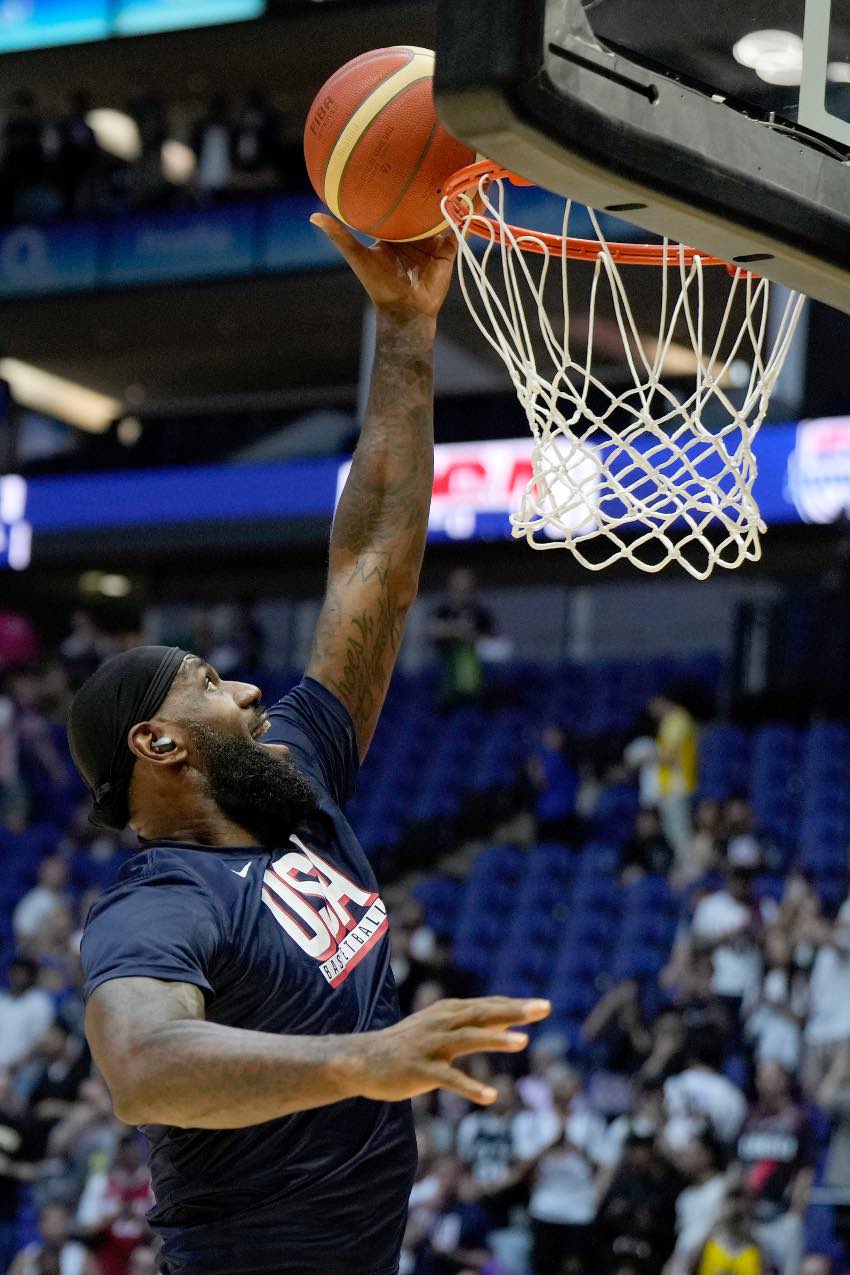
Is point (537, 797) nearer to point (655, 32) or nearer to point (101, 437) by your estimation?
point (101, 437)

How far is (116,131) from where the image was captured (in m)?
17.0

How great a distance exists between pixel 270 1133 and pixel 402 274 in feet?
5.41

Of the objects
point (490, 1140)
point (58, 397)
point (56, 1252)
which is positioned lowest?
point (56, 1252)

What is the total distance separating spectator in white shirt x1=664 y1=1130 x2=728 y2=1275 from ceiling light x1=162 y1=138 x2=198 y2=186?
10.2 metres

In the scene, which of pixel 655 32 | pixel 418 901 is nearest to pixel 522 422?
pixel 418 901

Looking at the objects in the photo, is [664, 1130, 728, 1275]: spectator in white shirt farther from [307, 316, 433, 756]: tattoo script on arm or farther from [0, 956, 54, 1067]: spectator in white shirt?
[307, 316, 433, 756]: tattoo script on arm

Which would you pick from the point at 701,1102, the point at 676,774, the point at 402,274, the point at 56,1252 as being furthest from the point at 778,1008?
the point at 402,274

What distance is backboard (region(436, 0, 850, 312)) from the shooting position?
2289 mm

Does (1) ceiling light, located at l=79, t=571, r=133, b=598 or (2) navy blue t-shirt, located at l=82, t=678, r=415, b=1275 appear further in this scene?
(1) ceiling light, located at l=79, t=571, r=133, b=598

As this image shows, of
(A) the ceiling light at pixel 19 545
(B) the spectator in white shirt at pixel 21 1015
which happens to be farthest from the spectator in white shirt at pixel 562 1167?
(A) the ceiling light at pixel 19 545

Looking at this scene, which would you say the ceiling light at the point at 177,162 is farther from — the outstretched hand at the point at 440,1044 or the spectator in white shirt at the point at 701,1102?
the outstretched hand at the point at 440,1044

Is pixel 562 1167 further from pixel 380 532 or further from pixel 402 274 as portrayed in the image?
pixel 402 274

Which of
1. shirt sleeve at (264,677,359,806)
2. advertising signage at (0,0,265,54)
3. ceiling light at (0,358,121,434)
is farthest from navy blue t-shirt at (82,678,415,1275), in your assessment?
ceiling light at (0,358,121,434)

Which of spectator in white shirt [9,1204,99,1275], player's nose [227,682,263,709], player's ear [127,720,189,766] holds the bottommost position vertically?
spectator in white shirt [9,1204,99,1275]
